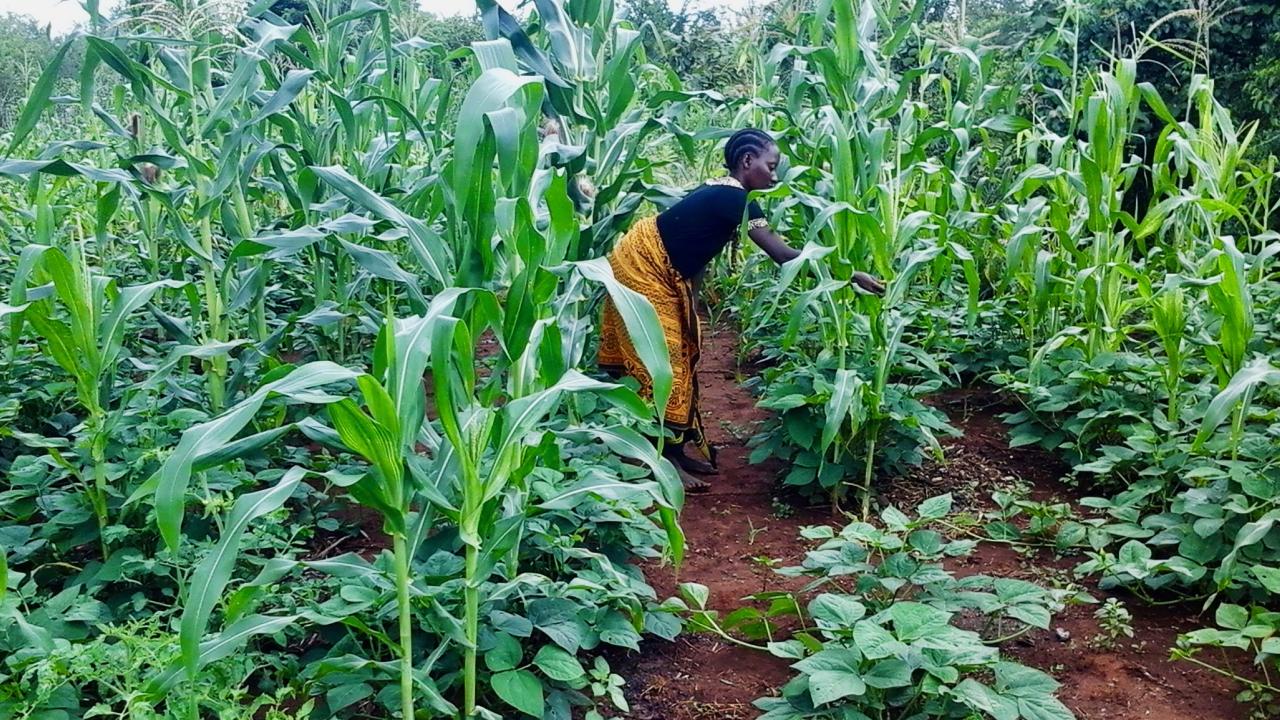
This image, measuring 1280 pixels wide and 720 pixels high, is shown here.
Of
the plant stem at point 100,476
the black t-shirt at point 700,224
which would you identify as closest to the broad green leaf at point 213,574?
the plant stem at point 100,476

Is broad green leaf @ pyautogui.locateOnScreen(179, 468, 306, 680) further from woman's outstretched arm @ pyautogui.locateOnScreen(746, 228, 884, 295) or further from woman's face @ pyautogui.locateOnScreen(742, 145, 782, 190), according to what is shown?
woman's face @ pyautogui.locateOnScreen(742, 145, 782, 190)

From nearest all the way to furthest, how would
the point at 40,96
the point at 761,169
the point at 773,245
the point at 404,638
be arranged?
1. the point at 404,638
2. the point at 40,96
3. the point at 773,245
4. the point at 761,169

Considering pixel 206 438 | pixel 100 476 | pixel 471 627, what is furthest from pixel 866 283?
pixel 100 476

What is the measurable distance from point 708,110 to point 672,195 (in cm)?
534

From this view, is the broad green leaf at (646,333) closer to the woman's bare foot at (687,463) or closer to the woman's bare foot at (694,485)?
the woman's bare foot at (694,485)

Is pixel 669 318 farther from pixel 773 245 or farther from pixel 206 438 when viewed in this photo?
pixel 206 438

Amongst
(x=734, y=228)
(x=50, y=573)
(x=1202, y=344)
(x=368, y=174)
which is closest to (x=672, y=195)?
(x=734, y=228)

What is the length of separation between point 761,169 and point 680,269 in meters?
0.58

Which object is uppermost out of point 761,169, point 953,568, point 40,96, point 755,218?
point 40,96

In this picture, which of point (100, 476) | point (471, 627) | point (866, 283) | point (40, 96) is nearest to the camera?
point (471, 627)

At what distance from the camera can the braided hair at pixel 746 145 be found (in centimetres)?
399

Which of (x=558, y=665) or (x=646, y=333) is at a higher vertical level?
(x=646, y=333)

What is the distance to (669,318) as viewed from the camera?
163 inches

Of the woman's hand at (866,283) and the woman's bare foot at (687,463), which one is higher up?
the woman's hand at (866,283)
